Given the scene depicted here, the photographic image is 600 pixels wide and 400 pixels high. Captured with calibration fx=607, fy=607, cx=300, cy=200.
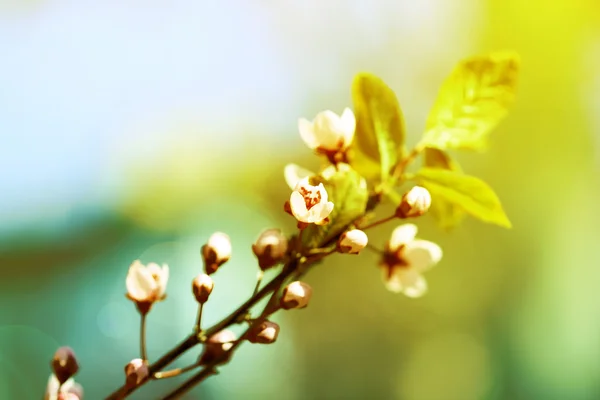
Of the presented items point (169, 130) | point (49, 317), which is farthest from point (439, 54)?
point (49, 317)

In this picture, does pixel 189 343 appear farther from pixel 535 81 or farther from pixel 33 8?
pixel 535 81

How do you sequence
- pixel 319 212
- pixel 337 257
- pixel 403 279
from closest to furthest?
A: pixel 319 212, pixel 403 279, pixel 337 257

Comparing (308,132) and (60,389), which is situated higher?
(308,132)

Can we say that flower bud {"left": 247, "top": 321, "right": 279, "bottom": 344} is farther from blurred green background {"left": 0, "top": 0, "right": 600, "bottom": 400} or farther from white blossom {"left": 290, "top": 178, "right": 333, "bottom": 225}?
blurred green background {"left": 0, "top": 0, "right": 600, "bottom": 400}

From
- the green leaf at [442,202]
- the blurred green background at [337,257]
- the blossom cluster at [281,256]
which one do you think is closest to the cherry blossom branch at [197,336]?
the blossom cluster at [281,256]

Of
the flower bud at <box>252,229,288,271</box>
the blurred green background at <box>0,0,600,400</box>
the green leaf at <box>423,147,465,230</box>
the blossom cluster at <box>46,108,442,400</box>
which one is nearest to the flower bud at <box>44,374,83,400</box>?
the blossom cluster at <box>46,108,442,400</box>

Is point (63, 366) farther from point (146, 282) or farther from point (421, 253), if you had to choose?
point (421, 253)

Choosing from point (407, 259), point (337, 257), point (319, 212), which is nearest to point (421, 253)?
point (407, 259)
